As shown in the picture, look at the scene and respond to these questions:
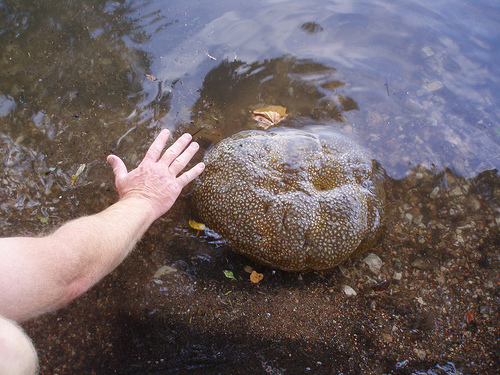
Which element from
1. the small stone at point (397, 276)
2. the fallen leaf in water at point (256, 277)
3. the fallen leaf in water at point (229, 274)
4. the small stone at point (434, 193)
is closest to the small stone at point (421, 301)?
the small stone at point (397, 276)

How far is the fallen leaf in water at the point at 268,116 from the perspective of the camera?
362 cm

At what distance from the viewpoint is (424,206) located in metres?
3.30

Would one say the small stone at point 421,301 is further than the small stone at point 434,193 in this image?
No

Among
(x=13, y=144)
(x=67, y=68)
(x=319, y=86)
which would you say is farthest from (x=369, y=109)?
(x=13, y=144)

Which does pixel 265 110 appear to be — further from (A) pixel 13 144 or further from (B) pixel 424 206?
(A) pixel 13 144

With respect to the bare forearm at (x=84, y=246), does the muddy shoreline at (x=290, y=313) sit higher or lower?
lower

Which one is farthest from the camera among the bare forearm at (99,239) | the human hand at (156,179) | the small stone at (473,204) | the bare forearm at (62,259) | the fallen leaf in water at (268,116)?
the fallen leaf in water at (268,116)

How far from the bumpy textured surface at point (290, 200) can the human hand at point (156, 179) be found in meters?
0.37

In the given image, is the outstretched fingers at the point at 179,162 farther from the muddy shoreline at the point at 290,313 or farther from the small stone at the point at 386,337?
the small stone at the point at 386,337

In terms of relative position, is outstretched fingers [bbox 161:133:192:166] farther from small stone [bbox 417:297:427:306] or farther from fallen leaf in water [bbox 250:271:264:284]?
small stone [bbox 417:297:427:306]

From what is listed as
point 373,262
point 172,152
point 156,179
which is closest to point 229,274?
point 156,179

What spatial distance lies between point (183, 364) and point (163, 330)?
0.32 metres

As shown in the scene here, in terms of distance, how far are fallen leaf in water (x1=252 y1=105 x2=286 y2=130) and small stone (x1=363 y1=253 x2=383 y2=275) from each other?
69.9 inches

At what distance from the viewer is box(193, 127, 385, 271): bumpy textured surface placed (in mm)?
2713
